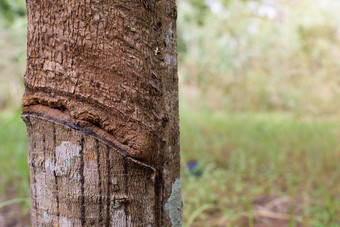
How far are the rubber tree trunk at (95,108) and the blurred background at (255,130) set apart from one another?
59cm

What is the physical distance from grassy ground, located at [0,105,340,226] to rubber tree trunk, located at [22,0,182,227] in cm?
65

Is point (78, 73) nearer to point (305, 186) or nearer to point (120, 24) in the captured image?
point (120, 24)

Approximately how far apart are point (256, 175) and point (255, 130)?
5.37 feet

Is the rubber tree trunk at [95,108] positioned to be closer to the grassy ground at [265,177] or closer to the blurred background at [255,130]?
the blurred background at [255,130]

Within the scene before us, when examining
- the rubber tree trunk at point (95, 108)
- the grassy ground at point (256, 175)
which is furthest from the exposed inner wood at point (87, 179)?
the grassy ground at point (256, 175)

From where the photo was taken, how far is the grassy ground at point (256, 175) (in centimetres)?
208

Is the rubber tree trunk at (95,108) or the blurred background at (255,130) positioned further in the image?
the blurred background at (255,130)

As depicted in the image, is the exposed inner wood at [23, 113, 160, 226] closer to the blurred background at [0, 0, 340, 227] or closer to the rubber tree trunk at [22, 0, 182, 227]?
the rubber tree trunk at [22, 0, 182, 227]

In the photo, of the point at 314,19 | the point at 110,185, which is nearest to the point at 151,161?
the point at 110,185

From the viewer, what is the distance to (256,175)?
A: 2975 mm

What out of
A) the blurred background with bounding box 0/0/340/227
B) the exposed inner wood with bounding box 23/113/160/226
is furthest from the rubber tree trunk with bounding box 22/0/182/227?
the blurred background with bounding box 0/0/340/227

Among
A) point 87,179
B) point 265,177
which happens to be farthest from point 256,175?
point 87,179

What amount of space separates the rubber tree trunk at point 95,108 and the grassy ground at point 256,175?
645mm

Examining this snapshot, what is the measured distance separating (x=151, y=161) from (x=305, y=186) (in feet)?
7.64
